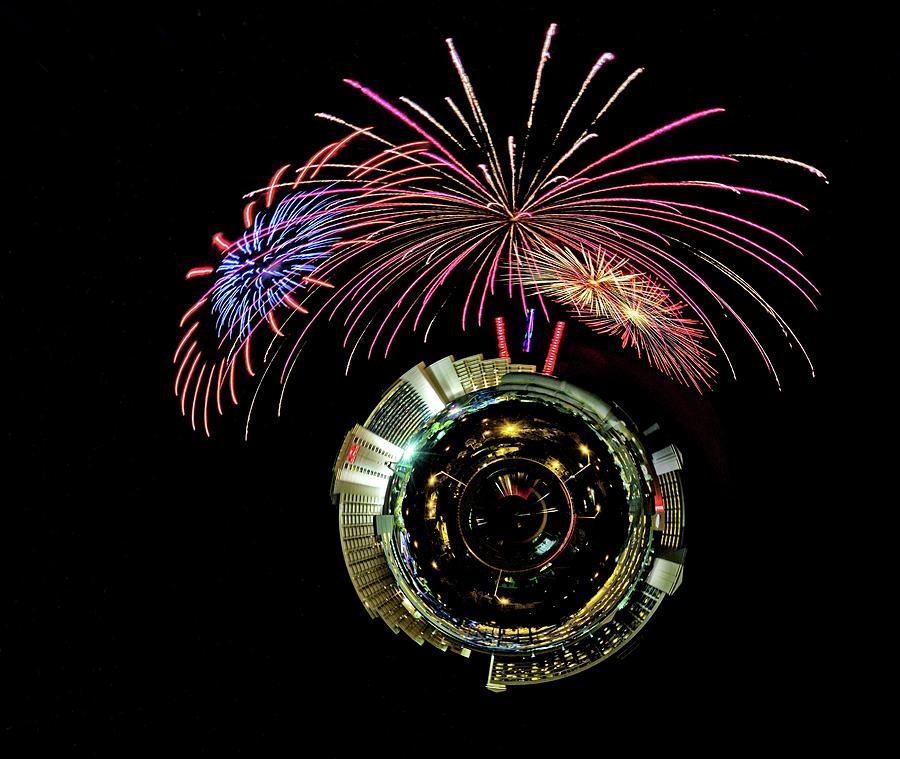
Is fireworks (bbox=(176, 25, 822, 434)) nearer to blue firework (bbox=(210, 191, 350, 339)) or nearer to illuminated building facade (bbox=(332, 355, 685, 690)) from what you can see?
blue firework (bbox=(210, 191, 350, 339))

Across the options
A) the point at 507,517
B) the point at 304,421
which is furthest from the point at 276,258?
the point at 507,517

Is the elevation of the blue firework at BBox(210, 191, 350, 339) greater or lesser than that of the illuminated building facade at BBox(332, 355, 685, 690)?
greater

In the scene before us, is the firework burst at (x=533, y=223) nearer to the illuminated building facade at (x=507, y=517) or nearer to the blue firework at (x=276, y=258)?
the blue firework at (x=276, y=258)

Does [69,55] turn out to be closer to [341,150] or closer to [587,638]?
[341,150]

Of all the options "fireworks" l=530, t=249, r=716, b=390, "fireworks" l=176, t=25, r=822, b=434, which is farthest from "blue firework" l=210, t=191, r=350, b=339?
"fireworks" l=530, t=249, r=716, b=390

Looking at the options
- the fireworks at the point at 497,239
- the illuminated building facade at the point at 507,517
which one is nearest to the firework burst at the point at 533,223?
the fireworks at the point at 497,239

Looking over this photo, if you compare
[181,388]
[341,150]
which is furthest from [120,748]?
[341,150]
